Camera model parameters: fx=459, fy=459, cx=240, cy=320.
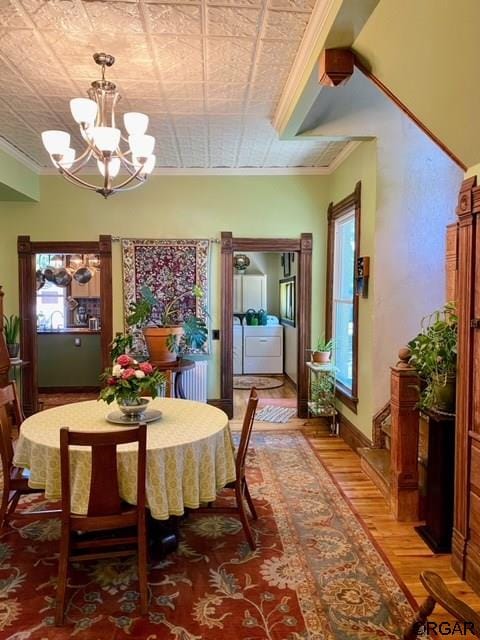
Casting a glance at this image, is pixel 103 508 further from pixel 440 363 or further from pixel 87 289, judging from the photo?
pixel 87 289

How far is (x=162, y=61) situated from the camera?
112 inches

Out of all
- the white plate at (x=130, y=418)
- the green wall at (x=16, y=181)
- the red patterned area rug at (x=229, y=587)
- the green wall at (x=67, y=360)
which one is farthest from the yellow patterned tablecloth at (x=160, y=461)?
the green wall at (x=67, y=360)

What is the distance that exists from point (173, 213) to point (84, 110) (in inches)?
108

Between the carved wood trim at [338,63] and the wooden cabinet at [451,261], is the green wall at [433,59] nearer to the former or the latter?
the carved wood trim at [338,63]

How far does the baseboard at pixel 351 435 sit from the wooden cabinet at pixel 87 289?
5118 millimetres

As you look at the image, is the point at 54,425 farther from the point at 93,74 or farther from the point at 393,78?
the point at 393,78

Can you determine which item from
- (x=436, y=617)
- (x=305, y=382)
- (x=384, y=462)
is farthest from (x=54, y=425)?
(x=305, y=382)

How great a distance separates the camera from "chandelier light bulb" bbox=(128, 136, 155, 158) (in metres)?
2.84

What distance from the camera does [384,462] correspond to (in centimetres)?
371

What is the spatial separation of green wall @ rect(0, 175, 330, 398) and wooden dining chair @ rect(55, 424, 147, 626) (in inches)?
133

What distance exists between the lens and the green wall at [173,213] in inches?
209

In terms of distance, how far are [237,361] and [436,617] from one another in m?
6.33

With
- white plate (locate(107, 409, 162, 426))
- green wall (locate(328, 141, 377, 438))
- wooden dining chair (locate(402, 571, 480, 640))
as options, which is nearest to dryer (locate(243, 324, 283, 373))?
green wall (locate(328, 141, 377, 438))

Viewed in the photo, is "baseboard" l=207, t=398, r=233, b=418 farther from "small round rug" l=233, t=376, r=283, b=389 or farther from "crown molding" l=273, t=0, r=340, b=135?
"crown molding" l=273, t=0, r=340, b=135
